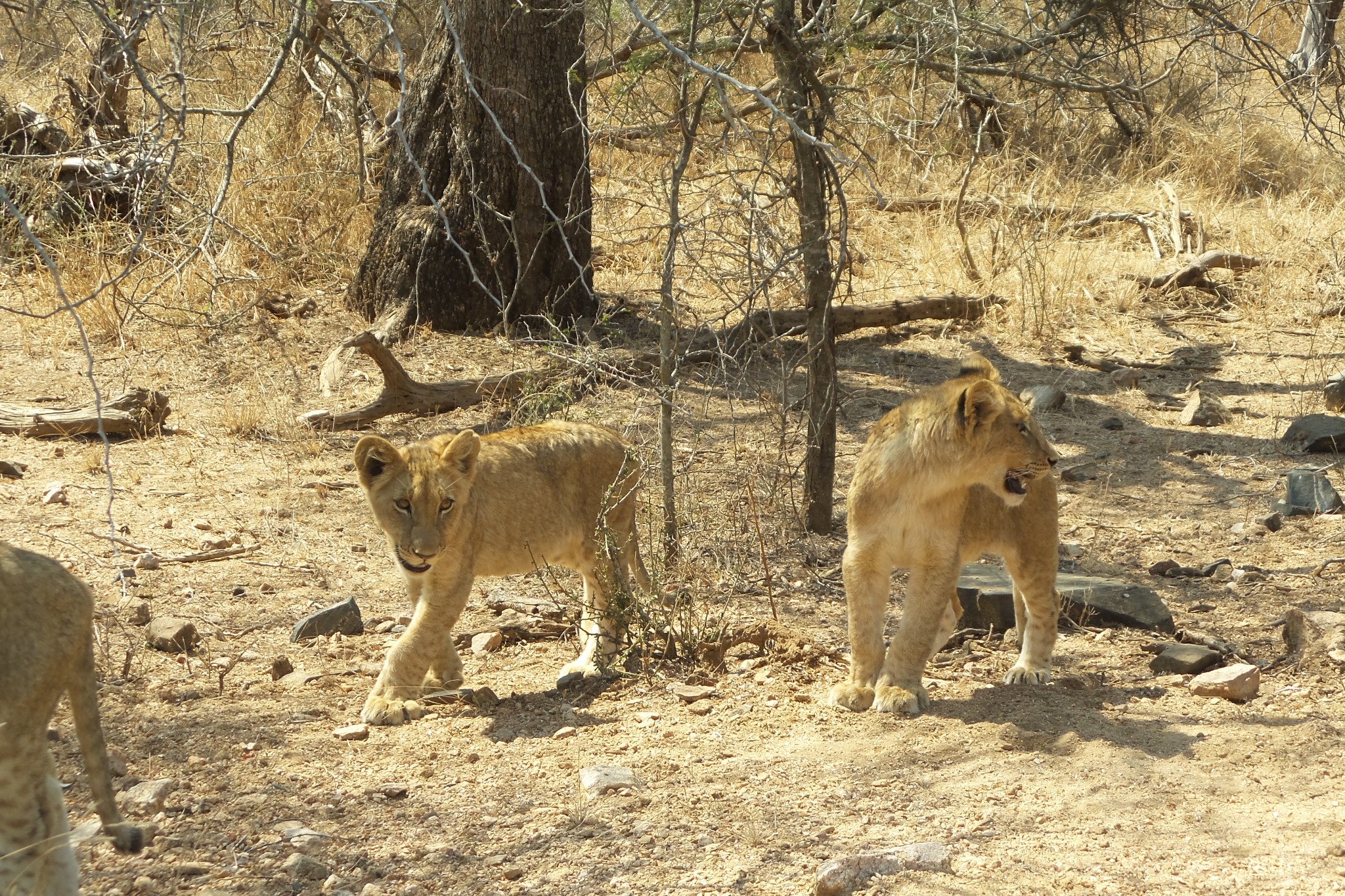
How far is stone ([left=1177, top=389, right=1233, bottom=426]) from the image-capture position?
9.45 m

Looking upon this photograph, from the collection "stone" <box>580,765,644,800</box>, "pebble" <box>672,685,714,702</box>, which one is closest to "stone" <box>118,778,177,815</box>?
"stone" <box>580,765,644,800</box>

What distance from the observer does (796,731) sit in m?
4.94

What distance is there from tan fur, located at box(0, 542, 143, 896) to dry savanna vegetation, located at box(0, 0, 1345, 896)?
0.21m

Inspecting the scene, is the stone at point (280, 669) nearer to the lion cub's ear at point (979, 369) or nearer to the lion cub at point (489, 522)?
the lion cub at point (489, 522)

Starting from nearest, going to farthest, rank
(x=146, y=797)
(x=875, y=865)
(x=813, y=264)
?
(x=875, y=865) → (x=146, y=797) → (x=813, y=264)

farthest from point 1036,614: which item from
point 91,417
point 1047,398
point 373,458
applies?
point 91,417

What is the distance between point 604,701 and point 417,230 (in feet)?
18.1

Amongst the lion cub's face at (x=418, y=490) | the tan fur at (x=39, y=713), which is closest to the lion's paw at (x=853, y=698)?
the lion cub's face at (x=418, y=490)

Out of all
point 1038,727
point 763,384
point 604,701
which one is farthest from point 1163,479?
point 604,701

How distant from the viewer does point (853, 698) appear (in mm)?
5094

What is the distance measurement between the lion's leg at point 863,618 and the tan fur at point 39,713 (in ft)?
8.74

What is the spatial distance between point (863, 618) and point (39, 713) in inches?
115

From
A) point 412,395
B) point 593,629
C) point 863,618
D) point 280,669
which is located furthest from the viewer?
point 412,395

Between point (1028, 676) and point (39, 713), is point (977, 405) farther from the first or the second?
point (39, 713)
